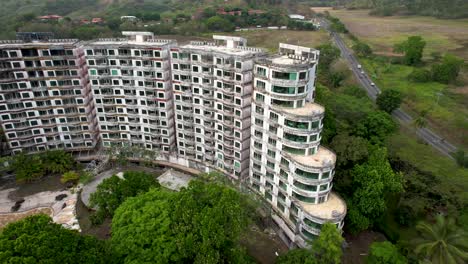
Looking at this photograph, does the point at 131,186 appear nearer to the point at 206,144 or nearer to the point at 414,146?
the point at 206,144

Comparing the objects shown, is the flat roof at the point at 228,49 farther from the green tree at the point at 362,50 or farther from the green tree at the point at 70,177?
the green tree at the point at 362,50

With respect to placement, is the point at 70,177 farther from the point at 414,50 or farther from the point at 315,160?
the point at 414,50

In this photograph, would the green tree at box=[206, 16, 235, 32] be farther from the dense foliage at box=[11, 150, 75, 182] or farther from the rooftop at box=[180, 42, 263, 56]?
the dense foliage at box=[11, 150, 75, 182]

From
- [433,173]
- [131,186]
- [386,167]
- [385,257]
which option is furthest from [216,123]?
[433,173]

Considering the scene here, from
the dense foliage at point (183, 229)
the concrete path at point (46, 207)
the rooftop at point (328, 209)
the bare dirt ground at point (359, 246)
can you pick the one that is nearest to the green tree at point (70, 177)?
the concrete path at point (46, 207)

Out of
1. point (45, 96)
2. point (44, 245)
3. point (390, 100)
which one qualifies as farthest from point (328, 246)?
point (45, 96)

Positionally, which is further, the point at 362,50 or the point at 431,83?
the point at 362,50
